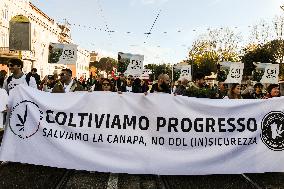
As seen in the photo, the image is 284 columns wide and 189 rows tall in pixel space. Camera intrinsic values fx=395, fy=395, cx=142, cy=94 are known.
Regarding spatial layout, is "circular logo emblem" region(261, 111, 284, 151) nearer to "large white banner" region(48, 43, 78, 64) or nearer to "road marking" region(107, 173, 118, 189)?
"road marking" region(107, 173, 118, 189)

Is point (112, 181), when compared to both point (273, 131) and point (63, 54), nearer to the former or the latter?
point (273, 131)

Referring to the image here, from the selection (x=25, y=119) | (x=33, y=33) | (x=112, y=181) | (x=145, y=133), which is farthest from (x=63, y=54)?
(x=33, y=33)

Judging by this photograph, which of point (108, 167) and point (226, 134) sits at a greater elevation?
point (226, 134)

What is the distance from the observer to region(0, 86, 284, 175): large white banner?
6441mm

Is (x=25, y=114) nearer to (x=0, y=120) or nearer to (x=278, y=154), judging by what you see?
(x=0, y=120)

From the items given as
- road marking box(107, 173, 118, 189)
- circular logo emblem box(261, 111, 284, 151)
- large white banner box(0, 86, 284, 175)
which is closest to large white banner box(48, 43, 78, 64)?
large white banner box(0, 86, 284, 175)

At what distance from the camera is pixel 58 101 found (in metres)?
6.77

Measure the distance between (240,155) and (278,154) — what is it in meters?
0.66

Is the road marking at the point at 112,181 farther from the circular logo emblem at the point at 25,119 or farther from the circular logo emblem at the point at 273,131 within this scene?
the circular logo emblem at the point at 273,131

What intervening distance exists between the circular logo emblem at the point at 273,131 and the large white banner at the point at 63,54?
6215 mm

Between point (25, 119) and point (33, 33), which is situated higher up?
point (33, 33)

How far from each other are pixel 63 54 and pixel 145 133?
558 cm

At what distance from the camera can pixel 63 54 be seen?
11297 millimetres

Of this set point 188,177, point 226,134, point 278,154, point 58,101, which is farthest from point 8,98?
point 278,154
